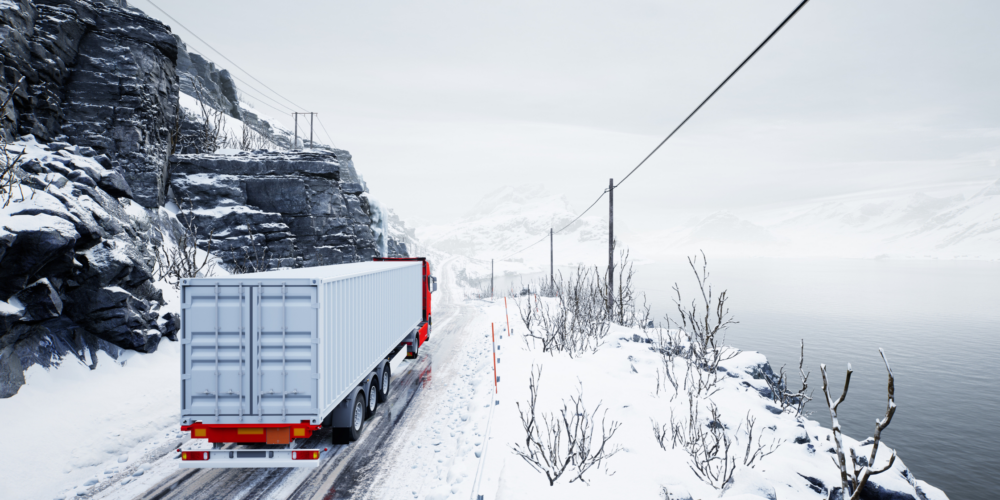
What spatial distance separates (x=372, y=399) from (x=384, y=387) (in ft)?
3.13

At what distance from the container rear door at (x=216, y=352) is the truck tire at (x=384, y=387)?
417 cm

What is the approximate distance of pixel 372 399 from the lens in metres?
9.88

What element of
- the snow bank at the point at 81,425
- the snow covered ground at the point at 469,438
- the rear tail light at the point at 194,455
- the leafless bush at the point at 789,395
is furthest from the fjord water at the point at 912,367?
the snow bank at the point at 81,425

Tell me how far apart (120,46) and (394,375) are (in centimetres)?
1986

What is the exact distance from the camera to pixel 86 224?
34.7ft

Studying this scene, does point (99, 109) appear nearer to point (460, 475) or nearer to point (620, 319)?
point (460, 475)

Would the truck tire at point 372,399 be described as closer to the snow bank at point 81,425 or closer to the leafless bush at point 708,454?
the snow bank at point 81,425

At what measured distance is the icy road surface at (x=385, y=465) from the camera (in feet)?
22.2

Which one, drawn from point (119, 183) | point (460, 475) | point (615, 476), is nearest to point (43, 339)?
point (119, 183)

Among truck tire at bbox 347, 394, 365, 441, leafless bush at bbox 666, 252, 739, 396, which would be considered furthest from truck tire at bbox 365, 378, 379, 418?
leafless bush at bbox 666, 252, 739, 396

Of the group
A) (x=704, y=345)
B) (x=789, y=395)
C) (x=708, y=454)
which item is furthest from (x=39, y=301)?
(x=789, y=395)

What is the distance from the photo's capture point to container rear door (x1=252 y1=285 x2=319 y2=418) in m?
6.57

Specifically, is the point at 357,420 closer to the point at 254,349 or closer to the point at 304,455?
the point at 304,455

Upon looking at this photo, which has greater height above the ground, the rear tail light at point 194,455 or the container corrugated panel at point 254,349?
the container corrugated panel at point 254,349
